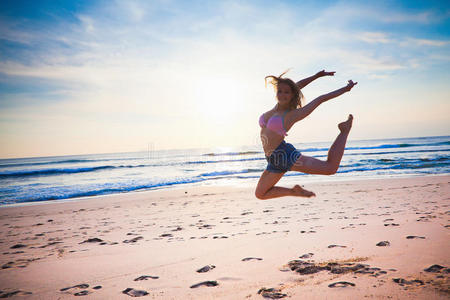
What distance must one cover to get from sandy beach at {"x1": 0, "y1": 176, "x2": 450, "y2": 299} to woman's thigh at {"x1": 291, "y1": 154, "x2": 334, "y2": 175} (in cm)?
124

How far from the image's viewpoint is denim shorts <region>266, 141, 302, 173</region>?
374 cm

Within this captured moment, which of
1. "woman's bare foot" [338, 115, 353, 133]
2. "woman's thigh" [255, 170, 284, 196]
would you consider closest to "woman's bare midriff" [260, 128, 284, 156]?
"woman's thigh" [255, 170, 284, 196]

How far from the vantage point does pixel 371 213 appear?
6.72 m

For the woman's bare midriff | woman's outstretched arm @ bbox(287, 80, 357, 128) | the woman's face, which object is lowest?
the woman's bare midriff

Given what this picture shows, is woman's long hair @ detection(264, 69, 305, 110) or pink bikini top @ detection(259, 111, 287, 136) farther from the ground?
woman's long hair @ detection(264, 69, 305, 110)

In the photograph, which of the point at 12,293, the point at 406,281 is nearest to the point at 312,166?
the point at 406,281

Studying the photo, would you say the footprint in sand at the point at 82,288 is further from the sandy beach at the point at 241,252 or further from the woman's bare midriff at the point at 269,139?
the woman's bare midriff at the point at 269,139

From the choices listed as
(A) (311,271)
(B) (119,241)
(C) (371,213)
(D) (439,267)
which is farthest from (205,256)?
(C) (371,213)

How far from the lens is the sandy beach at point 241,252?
3.20 meters

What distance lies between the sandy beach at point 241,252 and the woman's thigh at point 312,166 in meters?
1.24

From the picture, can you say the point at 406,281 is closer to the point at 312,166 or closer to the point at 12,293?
the point at 312,166

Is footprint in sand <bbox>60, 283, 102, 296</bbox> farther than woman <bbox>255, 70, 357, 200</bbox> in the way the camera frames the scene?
No

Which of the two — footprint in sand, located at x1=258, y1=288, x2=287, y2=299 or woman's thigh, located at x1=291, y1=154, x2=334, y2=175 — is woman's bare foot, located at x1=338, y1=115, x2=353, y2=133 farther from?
footprint in sand, located at x1=258, y1=288, x2=287, y2=299

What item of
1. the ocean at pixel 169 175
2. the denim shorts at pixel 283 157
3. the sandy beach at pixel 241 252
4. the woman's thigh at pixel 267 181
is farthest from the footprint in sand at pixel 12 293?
the ocean at pixel 169 175
